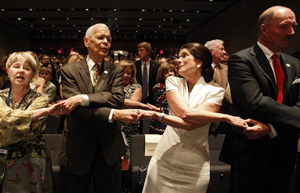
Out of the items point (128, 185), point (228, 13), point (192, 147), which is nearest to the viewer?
point (192, 147)

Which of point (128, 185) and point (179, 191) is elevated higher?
point (179, 191)

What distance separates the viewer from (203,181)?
192 centimetres

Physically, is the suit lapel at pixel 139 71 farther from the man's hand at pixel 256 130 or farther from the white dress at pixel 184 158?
the man's hand at pixel 256 130

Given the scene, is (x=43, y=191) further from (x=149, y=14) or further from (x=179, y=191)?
(x=149, y=14)

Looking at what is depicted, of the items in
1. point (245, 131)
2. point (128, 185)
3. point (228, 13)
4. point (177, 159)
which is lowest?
point (128, 185)

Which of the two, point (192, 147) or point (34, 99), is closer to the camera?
point (192, 147)

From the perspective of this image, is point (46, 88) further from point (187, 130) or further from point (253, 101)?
point (253, 101)

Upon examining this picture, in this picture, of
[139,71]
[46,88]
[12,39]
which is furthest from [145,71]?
[12,39]

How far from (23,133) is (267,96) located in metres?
1.69

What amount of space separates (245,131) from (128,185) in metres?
1.84

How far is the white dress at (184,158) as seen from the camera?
192 centimetres

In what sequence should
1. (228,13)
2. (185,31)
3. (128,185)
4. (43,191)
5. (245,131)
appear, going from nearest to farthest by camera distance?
(245,131) → (43,191) → (128,185) → (228,13) → (185,31)

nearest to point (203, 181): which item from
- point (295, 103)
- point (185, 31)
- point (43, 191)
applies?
point (295, 103)

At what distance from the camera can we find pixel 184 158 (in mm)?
1916
